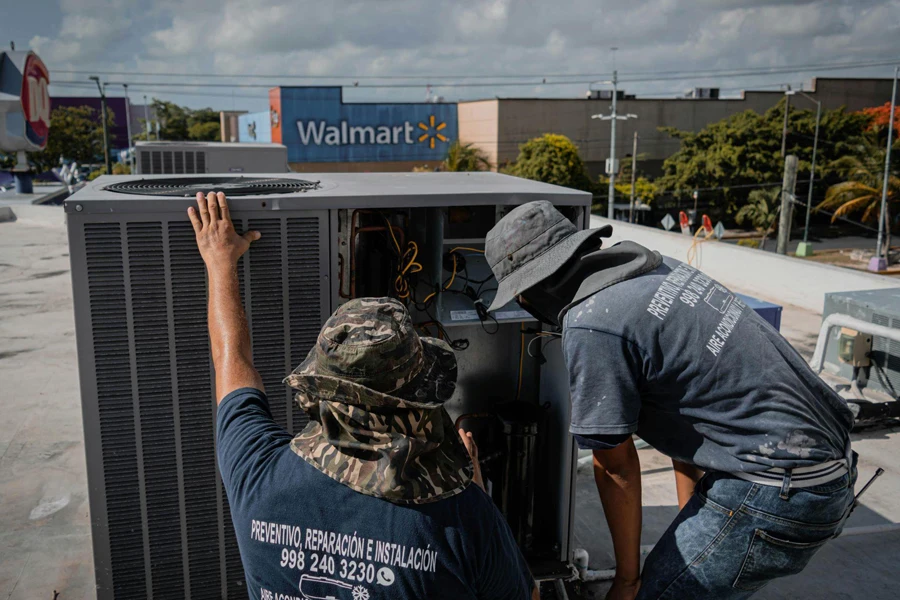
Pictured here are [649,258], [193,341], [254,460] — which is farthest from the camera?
[193,341]

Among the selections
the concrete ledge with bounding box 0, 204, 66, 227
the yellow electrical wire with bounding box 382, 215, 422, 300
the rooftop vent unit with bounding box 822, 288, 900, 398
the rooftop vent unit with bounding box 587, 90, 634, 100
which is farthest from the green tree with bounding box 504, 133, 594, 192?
the yellow electrical wire with bounding box 382, 215, 422, 300

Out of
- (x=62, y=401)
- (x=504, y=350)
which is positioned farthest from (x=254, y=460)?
(x=62, y=401)

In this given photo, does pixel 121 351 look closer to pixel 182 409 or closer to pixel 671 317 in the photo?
pixel 182 409

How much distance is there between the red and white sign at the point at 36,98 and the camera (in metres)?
26.1

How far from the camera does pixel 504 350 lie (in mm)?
3770

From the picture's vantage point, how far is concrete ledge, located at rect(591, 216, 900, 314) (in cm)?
1077

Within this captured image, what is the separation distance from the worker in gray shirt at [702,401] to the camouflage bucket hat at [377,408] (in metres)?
0.67

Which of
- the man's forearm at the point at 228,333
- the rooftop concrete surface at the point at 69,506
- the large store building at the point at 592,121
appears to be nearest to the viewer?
the man's forearm at the point at 228,333

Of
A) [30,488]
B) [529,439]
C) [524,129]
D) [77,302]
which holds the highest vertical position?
[524,129]

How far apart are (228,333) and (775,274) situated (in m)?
11.9

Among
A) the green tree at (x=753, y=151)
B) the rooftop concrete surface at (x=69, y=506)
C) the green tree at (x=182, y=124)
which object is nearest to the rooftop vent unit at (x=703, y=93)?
the green tree at (x=753, y=151)

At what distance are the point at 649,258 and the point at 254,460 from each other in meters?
1.31

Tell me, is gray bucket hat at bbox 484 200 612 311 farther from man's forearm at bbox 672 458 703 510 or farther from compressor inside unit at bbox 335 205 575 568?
man's forearm at bbox 672 458 703 510

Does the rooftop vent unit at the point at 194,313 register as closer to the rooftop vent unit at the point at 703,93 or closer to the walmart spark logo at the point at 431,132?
the walmart spark logo at the point at 431,132
